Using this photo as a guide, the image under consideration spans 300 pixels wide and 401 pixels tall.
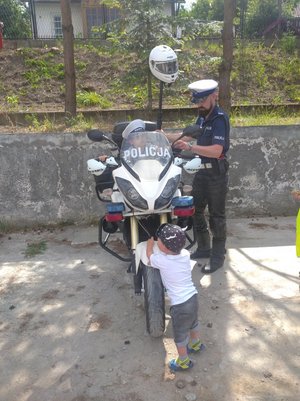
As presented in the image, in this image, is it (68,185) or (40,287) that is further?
(68,185)

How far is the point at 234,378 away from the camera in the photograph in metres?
2.80

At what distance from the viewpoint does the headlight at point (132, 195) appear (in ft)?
10.3

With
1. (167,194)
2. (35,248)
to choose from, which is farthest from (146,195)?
(35,248)

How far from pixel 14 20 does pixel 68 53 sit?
9.38 meters

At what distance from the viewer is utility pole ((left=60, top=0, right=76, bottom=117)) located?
6805 mm

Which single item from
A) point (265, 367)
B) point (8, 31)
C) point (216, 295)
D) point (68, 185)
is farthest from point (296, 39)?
point (265, 367)

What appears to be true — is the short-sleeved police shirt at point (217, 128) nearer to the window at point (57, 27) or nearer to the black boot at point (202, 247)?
the black boot at point (202, 247)

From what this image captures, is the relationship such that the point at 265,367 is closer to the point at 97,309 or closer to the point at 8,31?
the point at 97,309

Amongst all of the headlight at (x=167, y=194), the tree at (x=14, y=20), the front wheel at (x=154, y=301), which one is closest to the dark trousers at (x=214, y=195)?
the headlight at (x=167, y=194)

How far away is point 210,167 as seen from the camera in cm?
430

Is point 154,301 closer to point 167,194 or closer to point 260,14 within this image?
point 167,194

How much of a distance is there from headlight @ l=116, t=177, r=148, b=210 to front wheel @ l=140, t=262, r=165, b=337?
48 cm

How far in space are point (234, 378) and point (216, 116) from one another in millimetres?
2403

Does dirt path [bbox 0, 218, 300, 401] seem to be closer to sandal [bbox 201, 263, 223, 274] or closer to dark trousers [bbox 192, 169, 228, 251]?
sandal [bbox 201, 263, 223, 274]
